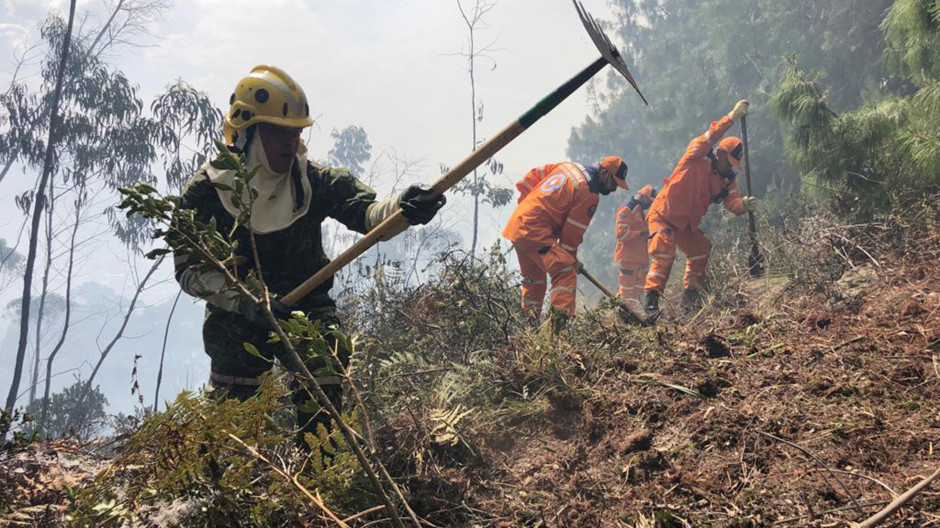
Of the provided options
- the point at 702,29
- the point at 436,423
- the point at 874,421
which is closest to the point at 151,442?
the point at 436,423

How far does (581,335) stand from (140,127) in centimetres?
1386

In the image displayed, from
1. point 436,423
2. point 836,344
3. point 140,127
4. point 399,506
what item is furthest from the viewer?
point 140,127

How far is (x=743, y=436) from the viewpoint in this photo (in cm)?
216

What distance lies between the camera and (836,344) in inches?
113

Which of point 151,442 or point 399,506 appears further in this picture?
point 399,506

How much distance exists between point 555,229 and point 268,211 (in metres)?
3.34

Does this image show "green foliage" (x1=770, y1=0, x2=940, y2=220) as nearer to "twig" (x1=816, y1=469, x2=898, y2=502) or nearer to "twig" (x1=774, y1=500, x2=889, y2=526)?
"twig" (x1=816, y1=469, x2=898, y2=502)

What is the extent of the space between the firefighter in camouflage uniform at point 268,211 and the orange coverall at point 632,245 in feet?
25.9

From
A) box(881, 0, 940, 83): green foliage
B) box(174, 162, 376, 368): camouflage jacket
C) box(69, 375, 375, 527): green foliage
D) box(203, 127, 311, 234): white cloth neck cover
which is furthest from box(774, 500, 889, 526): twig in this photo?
box(881, 0, 940, 83): green foliage

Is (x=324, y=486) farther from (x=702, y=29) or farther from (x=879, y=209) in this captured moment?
(x=702, y=29)

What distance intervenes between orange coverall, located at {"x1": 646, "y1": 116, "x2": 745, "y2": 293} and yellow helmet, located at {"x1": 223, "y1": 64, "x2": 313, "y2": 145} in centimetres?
498

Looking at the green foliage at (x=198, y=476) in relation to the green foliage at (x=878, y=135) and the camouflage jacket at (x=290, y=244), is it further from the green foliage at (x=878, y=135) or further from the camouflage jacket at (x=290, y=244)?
the green foliage at (x=878, y=135)

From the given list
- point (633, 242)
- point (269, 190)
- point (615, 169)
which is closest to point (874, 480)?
point (269, 190)

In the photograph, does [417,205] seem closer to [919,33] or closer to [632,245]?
[919,33]
